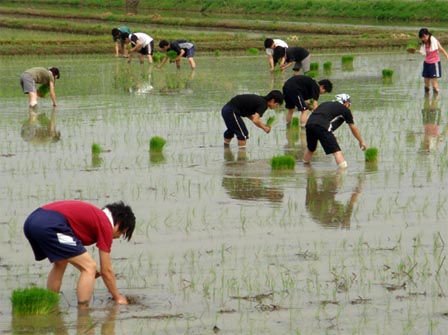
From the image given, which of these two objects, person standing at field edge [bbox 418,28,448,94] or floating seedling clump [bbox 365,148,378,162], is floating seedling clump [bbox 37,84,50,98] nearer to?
person standing at field edge [bbox 418,28,448,94]

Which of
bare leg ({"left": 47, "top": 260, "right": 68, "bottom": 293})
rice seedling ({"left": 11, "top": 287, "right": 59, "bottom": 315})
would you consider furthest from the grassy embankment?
rice seedling ({"left": 11, "top": 287, "right": 59, "bottom": 315})

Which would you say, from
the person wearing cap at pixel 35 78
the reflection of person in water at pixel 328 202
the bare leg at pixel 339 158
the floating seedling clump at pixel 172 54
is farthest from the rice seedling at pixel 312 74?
the reflection of person in water at pixel 328 202

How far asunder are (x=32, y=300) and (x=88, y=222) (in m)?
0.59

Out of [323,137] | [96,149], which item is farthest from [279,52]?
[323,137]

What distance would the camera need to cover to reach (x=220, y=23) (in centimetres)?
3797

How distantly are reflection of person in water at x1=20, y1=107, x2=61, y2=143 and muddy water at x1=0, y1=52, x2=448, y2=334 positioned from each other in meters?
0.05

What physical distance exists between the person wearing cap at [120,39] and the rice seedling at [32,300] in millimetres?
18384

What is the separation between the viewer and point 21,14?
1697 inches

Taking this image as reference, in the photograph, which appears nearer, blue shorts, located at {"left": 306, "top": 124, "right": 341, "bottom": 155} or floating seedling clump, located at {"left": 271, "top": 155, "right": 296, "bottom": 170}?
blue shorts, located at {"left": 306, "top": 124, "right": 341, "bottom": 155}

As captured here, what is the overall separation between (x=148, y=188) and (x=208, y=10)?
125 ft

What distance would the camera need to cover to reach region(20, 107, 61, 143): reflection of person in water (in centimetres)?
1388

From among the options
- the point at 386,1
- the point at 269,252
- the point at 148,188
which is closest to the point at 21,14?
the point at 386,1

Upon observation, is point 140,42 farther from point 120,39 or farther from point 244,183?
point 244,183

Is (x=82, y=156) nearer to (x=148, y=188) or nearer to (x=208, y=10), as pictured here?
(x=148, y=188)
